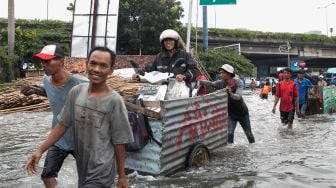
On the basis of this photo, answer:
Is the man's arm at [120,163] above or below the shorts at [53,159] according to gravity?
above

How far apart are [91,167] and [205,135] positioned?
3.74 meters

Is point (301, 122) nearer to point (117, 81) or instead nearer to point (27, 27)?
point (117, 81)

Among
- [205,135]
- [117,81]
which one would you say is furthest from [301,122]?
[205,135]

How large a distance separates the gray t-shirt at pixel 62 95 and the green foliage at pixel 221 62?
28585 mm

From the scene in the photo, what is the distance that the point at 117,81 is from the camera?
50.3 feet

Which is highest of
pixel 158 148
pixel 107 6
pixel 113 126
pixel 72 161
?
pixel 107 6

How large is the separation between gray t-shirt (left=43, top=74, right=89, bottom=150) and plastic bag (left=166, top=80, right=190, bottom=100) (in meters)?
2.18

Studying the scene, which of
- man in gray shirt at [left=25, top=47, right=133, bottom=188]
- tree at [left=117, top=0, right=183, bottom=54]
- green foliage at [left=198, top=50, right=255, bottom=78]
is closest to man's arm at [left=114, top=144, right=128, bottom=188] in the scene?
man in gray shirt at [left=25, top=47, right=133, bottom=188]

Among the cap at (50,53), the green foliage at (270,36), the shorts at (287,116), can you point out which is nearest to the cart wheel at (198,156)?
the cap at (50,53)

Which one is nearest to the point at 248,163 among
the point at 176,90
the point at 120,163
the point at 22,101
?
the point at 176,90

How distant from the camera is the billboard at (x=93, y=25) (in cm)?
2114

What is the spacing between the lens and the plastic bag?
664 cm

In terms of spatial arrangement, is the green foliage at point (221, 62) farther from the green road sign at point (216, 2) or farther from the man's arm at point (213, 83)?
the man's arm at point (213, 83)

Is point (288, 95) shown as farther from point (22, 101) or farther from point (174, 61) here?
point (22, 101)
